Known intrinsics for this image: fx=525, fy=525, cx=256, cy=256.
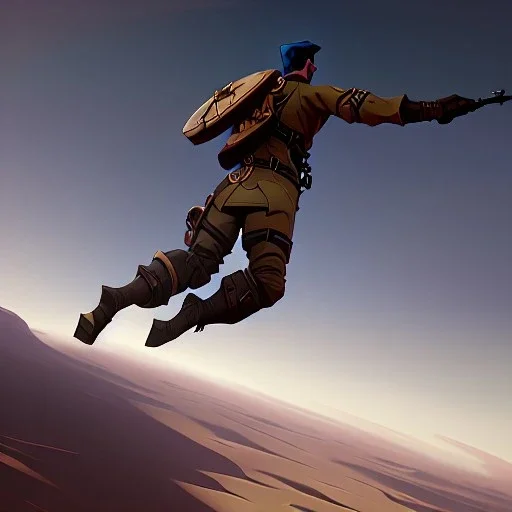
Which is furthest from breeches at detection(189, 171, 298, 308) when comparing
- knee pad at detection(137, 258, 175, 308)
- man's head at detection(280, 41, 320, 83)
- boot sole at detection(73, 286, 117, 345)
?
man's head at detection(280, 41, 320, 83)

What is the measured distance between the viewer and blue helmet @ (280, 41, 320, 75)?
2.59 m

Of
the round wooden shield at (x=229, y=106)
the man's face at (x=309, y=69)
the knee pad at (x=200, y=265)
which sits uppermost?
the man's face at (x=309, y=69)

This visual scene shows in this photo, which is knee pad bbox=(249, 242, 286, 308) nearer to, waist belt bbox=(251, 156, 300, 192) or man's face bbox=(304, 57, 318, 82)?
waist belt bbox=(251, 156, 300, 192)

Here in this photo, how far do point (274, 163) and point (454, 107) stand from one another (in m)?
0.77

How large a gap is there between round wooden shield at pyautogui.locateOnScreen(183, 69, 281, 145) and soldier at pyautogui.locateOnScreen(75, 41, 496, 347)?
0.09 metres

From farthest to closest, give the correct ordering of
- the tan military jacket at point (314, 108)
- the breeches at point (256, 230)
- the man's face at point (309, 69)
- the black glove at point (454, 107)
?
the man's face at point (309, 69) → the tan military jacket at point (314, 108) → the breeches at point (256, 230) → the black glove at point (454, 107)

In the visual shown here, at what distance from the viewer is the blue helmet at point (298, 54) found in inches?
102

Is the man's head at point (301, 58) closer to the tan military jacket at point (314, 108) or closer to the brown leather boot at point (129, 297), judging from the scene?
the tan military jacket at point (314, 108)

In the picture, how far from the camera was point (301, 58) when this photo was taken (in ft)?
8.51

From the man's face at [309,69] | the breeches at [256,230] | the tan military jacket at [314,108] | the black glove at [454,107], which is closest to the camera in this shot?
the black glove at [454,107]

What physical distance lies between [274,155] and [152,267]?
2.45 feet

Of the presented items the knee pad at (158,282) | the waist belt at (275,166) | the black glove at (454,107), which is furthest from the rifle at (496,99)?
the knee pad at (158,282)

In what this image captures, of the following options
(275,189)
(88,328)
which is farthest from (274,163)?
(88,328)

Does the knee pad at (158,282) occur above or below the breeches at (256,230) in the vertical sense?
below
